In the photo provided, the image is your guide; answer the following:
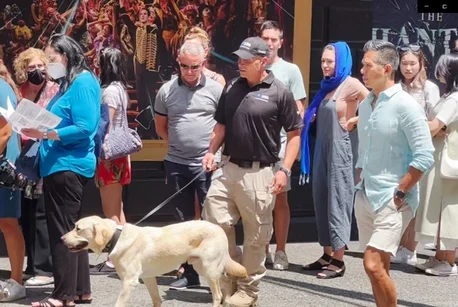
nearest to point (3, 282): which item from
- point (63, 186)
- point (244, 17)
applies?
point (63, 186)

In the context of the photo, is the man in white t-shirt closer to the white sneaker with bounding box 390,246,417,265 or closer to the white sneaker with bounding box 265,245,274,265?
the white sneaker with bounding box 265,245,274,265

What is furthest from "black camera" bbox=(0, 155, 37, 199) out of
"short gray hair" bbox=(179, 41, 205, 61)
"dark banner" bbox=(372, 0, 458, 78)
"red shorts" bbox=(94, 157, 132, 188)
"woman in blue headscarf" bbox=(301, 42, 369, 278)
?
"dark banner" bbox=(372, 0, 458, 78)

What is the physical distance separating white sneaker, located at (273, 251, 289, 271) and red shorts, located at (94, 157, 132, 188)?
4.69ft

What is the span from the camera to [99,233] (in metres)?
6.79

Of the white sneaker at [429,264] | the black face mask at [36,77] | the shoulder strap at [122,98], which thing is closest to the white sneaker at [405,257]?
the white sneaker at [429,264]

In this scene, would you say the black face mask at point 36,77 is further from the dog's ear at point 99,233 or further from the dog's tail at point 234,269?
the dog's tail at point 234,269

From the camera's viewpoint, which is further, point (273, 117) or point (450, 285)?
point (450, 285)

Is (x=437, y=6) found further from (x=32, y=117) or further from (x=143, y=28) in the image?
(x=32, y=117)

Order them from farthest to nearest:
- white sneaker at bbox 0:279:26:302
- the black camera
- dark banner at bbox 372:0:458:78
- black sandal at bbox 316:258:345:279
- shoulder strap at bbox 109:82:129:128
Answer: dark banner at bbox 372:0:458:78 → black sandal at bbox 316:258:345:279 → shoulder strap at bbox 109:82:129:128 → white sneaker at bbox 0:279:26:302 → the black camera

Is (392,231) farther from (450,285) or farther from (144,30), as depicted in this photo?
(144,30)

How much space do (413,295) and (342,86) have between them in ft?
5.81

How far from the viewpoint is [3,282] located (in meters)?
8.39

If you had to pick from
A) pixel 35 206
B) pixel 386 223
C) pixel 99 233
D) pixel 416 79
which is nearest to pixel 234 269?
pixel 99 233

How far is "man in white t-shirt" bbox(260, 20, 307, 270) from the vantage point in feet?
29.9
